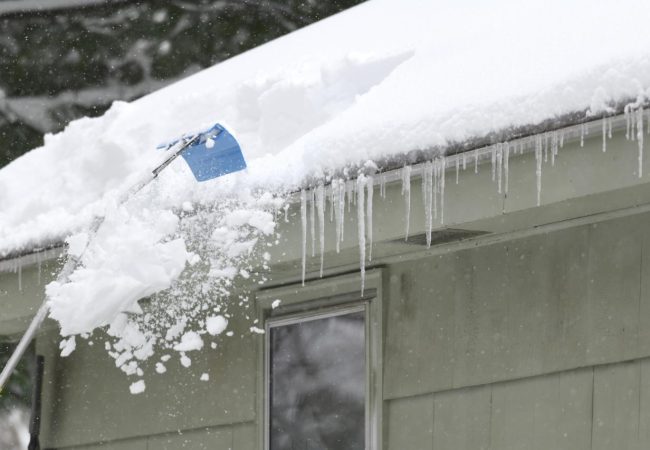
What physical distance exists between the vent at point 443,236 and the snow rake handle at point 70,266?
2.94 feet

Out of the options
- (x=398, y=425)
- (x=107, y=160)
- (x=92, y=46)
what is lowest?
(x=398, y=425)

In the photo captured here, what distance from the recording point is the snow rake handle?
4.54m

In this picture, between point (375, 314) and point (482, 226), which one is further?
point (375, 314)

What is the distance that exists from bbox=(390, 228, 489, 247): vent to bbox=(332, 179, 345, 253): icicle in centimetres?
21

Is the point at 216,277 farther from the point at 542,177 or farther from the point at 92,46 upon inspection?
the point at 92,46

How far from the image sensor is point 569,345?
4.29m

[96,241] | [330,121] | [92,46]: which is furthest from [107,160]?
[92,46]

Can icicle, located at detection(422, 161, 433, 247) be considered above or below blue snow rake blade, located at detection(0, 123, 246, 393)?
below

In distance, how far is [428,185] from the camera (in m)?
4.01

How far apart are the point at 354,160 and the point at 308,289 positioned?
1.24 metres

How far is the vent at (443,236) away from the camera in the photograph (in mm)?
4492

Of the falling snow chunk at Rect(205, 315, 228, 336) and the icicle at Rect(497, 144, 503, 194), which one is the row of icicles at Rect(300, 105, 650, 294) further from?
the falling snow chunk at Rect(205, 315, 228, 336)

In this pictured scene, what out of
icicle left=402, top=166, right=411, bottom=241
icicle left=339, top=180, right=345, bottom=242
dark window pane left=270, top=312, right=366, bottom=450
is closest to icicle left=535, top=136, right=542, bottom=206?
icicle left=402, top=166, right=411, bottom=241

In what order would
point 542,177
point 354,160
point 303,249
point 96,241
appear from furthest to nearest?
point 96,241
point 303,249
point 354,160
point 542,177
